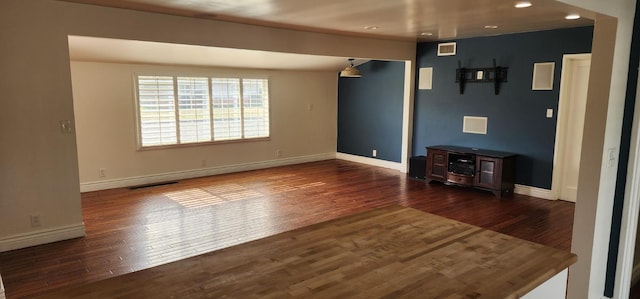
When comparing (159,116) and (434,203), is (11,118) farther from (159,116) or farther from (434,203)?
(434,203)

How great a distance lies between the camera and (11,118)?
3.83 meters

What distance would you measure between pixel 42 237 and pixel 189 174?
3145 millimetres

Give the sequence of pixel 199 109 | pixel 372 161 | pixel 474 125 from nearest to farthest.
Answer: pixel 474 125
pixel 199 109
pixel 372 161

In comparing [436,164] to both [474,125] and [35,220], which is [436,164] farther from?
[35,220]

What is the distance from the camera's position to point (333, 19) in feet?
16.0

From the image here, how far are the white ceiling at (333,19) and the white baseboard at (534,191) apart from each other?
227 centimetres

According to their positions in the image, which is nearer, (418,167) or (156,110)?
(156,110)

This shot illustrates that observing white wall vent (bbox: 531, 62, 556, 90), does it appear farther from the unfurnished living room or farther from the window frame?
the window frame

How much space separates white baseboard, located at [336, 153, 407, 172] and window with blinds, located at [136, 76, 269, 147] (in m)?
1.89

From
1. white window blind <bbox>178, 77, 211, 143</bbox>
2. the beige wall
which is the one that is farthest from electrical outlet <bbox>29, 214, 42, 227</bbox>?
the beige wall

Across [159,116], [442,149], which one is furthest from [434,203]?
[159,116]

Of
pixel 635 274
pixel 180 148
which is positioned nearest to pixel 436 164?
pixel 635 274

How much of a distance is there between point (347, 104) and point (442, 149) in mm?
2772

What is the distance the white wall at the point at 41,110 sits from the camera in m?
3.81
